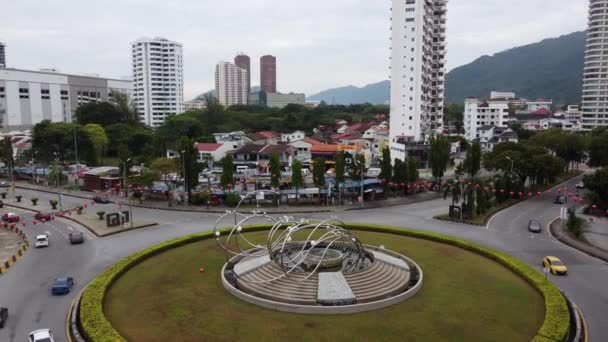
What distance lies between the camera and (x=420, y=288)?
83.9 ft

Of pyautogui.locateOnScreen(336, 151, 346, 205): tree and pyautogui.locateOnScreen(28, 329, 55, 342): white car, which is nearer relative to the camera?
pyautogui.locateOnScreen(28, 329, 55, 342): white car

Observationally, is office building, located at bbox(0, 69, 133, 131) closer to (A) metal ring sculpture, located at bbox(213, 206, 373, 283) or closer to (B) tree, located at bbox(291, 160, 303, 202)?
(B) tree, located at bbox(291, 160, 303, 202)

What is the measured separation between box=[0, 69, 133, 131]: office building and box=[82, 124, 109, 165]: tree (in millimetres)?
38324

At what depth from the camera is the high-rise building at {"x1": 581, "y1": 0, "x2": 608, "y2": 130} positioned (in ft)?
413

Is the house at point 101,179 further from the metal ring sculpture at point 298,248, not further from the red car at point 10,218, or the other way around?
A: the metal ring sculpture at point 298,248

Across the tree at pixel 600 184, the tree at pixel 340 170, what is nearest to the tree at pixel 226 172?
the tree at pixel 340 170

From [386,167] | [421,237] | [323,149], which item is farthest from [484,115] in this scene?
[421,237]

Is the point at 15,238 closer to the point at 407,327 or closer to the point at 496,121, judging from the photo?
the point at 407,327

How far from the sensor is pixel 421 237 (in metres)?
37.3

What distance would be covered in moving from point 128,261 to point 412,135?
67030 mm

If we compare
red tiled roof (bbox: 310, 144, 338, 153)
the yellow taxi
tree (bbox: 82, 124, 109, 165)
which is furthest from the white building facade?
the yellow taxi

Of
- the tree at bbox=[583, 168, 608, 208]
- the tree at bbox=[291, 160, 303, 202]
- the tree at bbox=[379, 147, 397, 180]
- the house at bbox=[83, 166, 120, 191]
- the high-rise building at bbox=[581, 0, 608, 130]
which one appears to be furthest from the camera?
the high-rise building at bbox=[581, 0, 608, 130]

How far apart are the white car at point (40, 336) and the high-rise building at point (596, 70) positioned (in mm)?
145093

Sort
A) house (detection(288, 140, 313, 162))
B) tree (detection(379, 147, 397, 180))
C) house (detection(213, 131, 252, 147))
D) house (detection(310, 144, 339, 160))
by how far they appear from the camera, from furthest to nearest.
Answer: house (detection(213, 131, 252, 147)) < house (detection(288, 140, 313, 162)) < house (detection(310, 144, 339, 160)) < tree (detection(379, 147, 397, 180))
